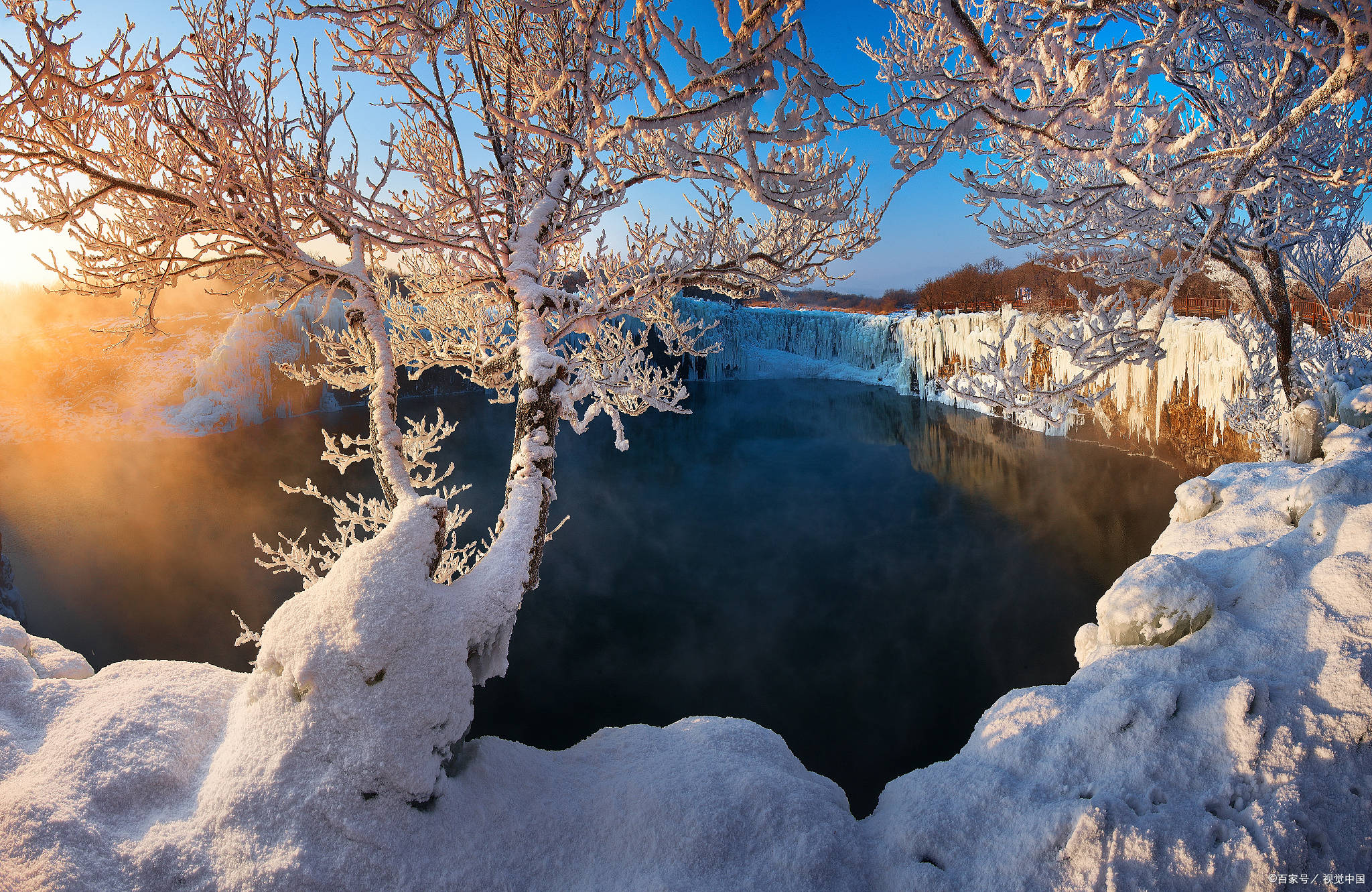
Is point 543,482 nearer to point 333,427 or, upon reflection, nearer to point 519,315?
point 519,315

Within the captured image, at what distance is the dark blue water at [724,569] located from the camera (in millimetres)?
6938

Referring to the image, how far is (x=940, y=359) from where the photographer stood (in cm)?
2627

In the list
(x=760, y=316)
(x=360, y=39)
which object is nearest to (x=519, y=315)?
(x=360, y=39)

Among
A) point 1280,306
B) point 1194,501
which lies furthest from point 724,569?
point 1280,306

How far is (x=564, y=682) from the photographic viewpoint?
747cm

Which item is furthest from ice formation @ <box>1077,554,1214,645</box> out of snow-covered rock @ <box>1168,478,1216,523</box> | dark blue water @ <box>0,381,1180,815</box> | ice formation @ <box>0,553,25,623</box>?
ice formation @ <box>0,553,25,623</box>

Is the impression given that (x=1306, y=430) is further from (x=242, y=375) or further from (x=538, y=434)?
(x=242, y=375)

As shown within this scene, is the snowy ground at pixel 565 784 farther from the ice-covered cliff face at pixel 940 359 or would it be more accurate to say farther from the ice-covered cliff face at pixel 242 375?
the ice-covered cliff face at pixel 242 375

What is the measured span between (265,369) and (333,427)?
3.43 metres

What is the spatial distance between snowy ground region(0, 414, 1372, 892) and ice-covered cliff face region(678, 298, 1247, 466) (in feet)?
6.49

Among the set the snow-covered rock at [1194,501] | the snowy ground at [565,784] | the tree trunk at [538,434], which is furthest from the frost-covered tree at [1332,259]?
the tree trunk at [538,434]

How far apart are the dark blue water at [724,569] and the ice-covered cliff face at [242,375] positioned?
1.41 metres

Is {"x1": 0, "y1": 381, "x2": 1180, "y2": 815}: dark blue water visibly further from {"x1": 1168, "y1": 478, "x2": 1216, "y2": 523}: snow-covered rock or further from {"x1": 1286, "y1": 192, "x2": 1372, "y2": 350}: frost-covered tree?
{"x1": 1286, "y1": 192, "x2": 1372, "y2": 350}: frost-covered tree

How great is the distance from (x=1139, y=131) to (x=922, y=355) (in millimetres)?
26172
